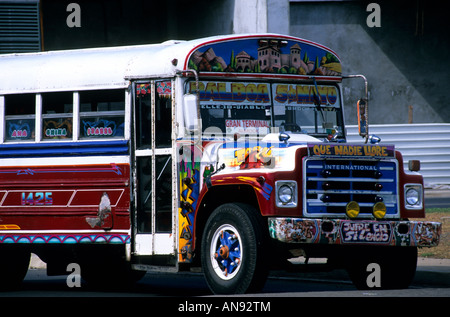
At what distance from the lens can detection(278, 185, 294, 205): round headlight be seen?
31.0 feet

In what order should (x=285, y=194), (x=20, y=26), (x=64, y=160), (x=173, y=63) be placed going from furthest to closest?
(x=20, y=26) → (x=64, y=160) → (x=173, y=63) → (x=285, y=194)

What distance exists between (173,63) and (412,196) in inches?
109

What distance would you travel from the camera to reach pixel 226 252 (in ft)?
32.1

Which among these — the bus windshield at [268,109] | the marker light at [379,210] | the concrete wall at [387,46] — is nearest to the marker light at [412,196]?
the marker light at [379,210]

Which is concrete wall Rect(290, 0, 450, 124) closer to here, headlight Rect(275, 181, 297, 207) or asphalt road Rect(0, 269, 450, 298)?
asphalt road Rect(0, 269, 450, 298)

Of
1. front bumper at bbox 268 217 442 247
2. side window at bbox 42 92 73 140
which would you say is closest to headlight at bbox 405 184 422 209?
front bumper at bbox 268 217 442 247

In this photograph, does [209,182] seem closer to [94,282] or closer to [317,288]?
[317,288]

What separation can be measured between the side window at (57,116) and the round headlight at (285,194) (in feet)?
9.94

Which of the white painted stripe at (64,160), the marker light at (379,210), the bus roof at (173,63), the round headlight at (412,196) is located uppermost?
the bus roof at (173,63)

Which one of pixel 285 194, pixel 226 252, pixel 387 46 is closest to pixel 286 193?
pixel 285 194

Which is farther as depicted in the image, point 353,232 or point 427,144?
point 427,144

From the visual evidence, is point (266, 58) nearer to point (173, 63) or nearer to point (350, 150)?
point (173, 63)

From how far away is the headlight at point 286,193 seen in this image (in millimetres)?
9430
